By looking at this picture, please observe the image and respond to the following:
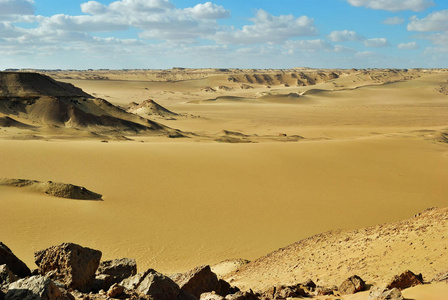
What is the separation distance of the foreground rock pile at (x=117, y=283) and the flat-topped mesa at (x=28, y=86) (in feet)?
114

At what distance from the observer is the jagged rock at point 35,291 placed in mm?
4395

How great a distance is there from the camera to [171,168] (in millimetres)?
19609

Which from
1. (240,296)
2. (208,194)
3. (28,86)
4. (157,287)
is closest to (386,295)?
(240,296)

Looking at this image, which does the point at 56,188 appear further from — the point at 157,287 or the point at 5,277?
the point at 157,287

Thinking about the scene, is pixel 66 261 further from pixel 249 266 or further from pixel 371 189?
pixel 371 189

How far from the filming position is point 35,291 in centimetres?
443

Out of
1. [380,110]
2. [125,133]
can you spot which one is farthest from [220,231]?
[380,110]

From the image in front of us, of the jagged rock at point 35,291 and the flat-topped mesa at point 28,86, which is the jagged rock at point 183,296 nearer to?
the jagged rock at point 35,291

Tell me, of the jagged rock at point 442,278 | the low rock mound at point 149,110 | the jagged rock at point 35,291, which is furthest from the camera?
the low rock mound at point 149,110

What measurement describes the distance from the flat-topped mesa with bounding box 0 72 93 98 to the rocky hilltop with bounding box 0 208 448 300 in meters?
33.9

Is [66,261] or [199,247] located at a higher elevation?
[66,261]

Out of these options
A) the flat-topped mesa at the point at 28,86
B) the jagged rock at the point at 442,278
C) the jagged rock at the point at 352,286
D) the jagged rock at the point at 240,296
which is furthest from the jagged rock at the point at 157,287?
the flat-topped mesa at the point at 28,86

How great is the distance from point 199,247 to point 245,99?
6847 centimetres

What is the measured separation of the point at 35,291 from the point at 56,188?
1125cm
